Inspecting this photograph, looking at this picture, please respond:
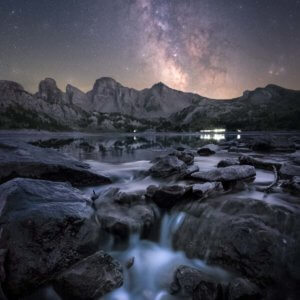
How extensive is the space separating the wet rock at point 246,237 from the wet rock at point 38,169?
6591mm

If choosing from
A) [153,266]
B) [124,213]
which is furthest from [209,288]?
[124,213]

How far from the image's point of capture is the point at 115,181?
45.1ft

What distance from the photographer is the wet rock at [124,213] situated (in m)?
7.49

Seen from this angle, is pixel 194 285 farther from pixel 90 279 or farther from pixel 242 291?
pixel 90 279

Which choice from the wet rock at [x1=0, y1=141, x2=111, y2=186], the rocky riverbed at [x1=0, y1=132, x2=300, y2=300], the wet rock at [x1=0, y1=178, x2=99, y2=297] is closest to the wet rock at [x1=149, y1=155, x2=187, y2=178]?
the wet rock at [x1=0, y1=141, x2=111, y2=186]

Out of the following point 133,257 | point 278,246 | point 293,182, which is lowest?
point 133,257

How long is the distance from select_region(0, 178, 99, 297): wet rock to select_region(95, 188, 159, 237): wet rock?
0.67m

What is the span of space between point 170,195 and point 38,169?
7.00 m

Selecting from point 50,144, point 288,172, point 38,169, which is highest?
point 38,169

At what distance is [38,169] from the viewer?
37.7ft

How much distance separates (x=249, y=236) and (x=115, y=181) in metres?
9.11

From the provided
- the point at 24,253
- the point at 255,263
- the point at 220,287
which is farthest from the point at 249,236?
the point at 24,253

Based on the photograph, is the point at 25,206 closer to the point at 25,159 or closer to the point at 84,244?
the point at 84,244

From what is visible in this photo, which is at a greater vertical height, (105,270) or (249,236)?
(249,236)
